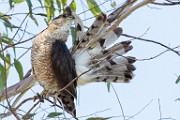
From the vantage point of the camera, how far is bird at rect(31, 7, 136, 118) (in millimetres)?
2432

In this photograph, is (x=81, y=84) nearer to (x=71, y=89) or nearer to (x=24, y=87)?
(x=71, y=89)

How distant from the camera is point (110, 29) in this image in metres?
2.21

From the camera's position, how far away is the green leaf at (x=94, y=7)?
7.75ft

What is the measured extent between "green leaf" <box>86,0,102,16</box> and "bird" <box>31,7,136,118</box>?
77 millimetres

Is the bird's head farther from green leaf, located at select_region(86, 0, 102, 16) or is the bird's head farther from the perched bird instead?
green leaf, located at select_region(86, 0, 102, 16)

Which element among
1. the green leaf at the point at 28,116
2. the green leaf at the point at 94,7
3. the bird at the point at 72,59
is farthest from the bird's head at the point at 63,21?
the green leaf at the point at 28,116

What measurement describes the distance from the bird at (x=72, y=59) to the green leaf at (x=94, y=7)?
77 millimetres

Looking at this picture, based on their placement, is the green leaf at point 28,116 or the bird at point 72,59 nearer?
the green leaf at point 28,116

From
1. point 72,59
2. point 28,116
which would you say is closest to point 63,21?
point 72,59

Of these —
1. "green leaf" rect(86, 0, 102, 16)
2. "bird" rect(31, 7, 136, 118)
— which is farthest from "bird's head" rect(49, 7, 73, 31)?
"green leaf" rect(86, 0, 102, 16)

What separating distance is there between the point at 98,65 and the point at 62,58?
7.3 inches

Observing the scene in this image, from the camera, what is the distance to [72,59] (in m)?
2.62

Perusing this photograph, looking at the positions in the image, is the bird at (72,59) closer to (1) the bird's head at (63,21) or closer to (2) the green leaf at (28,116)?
(1) the bird's head at (63,21)

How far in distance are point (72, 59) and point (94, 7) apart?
14.7 inches
